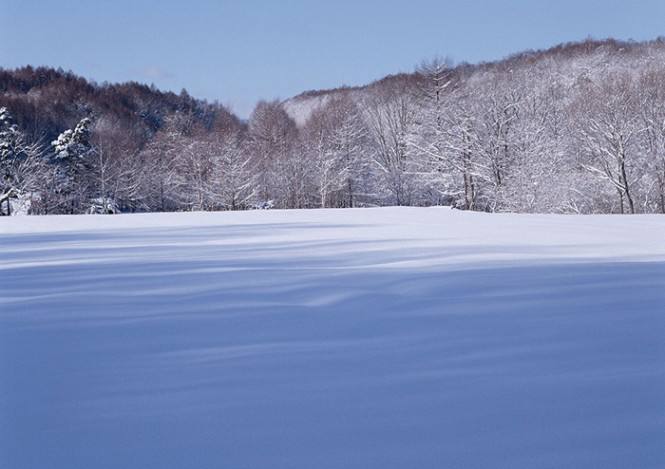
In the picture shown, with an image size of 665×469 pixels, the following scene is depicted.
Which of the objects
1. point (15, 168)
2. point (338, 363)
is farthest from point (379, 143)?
point (338, 363)

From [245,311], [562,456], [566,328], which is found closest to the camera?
[562,456]

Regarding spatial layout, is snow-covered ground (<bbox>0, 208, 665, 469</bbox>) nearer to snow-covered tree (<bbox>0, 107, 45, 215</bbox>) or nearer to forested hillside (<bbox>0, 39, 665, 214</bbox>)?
forested hillside (<bbox>0, 39, 665, 214</bbox>)

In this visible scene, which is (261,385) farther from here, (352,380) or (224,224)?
(224,224)

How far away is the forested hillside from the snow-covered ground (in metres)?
20.0

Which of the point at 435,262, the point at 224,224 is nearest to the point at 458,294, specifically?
the point at 435,262

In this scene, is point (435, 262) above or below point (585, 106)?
below

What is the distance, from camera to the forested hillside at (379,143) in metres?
23.9

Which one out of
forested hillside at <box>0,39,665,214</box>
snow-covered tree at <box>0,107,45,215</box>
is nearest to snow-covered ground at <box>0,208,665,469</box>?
forested hillside at <box>0,39,665,214</box>

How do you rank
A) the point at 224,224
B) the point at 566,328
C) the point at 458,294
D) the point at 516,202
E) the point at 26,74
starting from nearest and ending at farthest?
the point at 566,328 → the point at 458,294 → the point at 224,224 → the point at 516,202 → the point at 26,74

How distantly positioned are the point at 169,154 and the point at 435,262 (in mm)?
29593

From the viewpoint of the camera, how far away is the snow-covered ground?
4.87 ft

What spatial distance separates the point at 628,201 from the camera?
23.3 metres

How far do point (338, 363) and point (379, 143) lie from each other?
31.7 meters

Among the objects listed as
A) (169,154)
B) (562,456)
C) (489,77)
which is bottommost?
(562,456)
